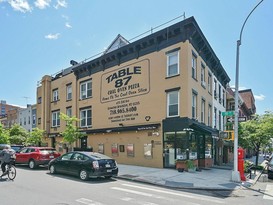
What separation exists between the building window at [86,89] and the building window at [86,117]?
1.36 metres

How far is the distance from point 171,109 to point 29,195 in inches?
447

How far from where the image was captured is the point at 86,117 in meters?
25.5

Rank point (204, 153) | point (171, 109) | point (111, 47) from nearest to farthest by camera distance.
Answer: point (171, 109) < point (204, 153) < point (111, 47)

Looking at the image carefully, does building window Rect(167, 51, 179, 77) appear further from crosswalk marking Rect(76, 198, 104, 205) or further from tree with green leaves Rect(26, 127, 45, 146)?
tree with green leaves Rect(26, 127, 45, 146)

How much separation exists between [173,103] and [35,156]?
9834 mm

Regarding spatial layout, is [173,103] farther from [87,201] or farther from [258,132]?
[87,201]

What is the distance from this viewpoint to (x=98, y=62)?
2447cm

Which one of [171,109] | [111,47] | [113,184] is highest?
[111,47]

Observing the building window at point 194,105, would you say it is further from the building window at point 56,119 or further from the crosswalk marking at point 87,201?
the building window at point 56,119

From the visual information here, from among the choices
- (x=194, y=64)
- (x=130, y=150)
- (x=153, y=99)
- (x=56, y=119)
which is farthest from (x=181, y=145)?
(x=56, y=119)

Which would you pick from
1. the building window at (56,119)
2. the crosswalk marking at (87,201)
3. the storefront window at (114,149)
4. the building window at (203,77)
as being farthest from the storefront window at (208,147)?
the building window at (56,119)

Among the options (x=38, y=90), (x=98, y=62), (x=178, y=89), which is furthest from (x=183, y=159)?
(x=38, y=90)

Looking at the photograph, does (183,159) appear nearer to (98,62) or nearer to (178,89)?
(178,89)

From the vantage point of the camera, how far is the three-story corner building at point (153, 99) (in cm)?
1778
